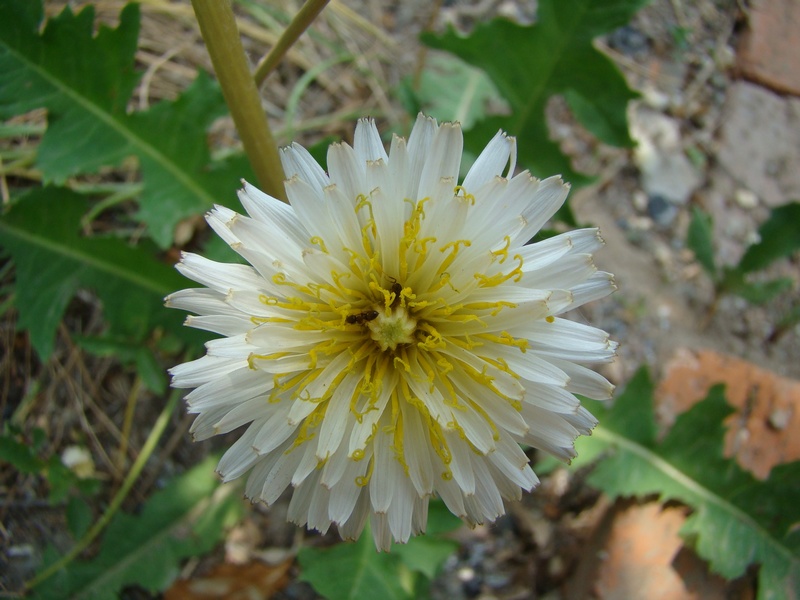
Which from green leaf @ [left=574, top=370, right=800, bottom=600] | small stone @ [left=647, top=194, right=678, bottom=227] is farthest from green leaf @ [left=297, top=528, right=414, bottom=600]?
small stone @ [left=647, top=194, right=678, bottom=227]

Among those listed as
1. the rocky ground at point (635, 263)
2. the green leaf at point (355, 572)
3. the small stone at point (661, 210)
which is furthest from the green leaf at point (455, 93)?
the green leaf at point (355, 572)

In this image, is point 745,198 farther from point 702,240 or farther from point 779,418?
point 779,418

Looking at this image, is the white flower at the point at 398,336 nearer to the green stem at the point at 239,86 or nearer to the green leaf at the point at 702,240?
the green stem at the point at 239,86

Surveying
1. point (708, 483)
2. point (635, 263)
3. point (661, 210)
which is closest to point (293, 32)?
point (708, 483)

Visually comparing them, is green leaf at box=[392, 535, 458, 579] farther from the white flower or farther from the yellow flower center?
the yellow flower center

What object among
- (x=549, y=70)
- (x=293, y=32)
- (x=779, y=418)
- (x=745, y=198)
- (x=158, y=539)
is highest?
(x=745, y=198)
